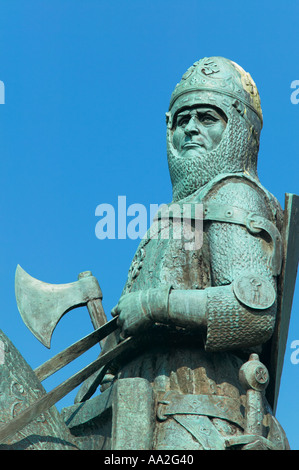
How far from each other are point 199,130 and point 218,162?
420 millimetres

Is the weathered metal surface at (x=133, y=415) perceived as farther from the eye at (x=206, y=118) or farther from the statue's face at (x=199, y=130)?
the eye at (x=206, y=118)

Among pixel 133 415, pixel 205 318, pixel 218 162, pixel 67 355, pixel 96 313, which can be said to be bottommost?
pixel 133 415

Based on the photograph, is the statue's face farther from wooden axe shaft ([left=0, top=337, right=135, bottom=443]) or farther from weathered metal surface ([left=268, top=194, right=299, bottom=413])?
wooden axe shaft ([left=0, top=337, right=135, bottom=443])

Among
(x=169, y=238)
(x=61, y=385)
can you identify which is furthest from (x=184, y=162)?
(x=61, y=385)

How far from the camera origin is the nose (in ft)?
38.2

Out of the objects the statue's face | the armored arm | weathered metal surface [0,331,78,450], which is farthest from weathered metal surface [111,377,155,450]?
the statue's face

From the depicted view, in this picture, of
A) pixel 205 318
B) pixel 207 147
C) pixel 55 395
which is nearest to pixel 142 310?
pixel 205 318

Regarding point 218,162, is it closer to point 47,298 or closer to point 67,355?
point 47,298

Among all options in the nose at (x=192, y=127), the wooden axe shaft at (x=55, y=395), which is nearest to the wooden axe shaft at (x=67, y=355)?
the wooden axe shaft at (x=55, y=395)

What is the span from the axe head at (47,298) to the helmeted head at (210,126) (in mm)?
1360

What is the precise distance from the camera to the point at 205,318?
32.8 ft

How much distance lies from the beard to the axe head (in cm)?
135

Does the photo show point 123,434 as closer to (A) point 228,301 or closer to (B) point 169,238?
(A) point 228,301

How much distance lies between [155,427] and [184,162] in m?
3.10
